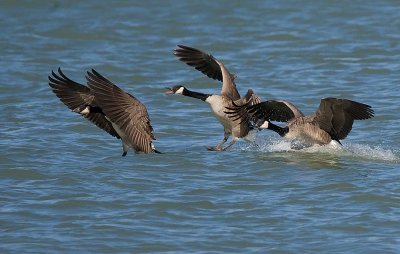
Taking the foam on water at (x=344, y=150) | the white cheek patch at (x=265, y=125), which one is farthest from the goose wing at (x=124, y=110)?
the foam on water at (x=344, y=150)

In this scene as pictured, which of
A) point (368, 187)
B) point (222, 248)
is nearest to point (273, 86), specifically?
point (368, 187)

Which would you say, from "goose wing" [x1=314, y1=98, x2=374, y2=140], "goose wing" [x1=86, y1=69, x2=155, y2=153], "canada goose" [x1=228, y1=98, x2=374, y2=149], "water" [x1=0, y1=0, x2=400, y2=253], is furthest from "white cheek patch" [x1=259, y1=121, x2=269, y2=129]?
"goose wing" [x1=86, y1=69, x2=155, y2=153]

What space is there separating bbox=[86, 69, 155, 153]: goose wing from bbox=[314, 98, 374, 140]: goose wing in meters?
2.39

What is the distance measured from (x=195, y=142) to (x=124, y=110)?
8.45 ft

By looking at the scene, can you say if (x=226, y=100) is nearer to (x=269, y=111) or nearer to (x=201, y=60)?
(x=269, y=111)

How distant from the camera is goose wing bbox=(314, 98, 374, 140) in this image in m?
12.7

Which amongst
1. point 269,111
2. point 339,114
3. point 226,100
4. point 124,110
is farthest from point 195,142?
point 124,110

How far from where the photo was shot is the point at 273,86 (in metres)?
17.7

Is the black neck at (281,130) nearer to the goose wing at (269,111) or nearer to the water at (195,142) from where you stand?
the goose wing at (269,111)

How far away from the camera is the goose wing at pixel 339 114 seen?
1269 centimetres

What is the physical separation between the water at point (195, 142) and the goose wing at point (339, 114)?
0.28 metres

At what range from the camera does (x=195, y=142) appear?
14.2m

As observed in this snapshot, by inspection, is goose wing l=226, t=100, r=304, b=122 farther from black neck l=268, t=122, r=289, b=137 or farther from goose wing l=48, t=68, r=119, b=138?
goose wing l=48, t=68, r=119, b=138

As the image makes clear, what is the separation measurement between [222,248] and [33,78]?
1005 centimetres
